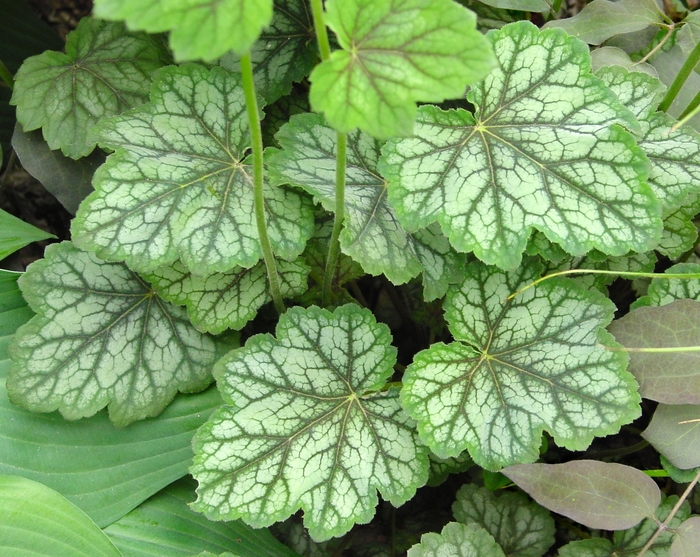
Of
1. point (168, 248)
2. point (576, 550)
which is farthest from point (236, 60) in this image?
point (576, 550)

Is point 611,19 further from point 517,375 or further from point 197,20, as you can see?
point 197,20

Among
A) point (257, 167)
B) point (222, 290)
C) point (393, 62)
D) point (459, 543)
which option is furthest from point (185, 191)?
point (459, 543)

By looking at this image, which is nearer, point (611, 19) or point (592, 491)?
point (592, 491)

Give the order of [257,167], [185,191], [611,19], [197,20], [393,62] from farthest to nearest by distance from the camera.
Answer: [611,19] → [185,191] → [257,167] → [393,62] → [197,20]

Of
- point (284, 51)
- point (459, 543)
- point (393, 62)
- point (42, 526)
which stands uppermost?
point (393, 62)

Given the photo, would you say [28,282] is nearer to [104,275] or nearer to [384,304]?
[104,275]

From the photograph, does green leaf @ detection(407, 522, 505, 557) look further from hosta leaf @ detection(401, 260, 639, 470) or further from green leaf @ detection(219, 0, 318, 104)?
green leaf @ detection(219, 0, 318, 104)

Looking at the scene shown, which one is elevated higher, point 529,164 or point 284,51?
point 284,51

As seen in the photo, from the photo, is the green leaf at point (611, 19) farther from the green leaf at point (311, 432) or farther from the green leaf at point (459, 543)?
the green leaf at point (459, 543)
